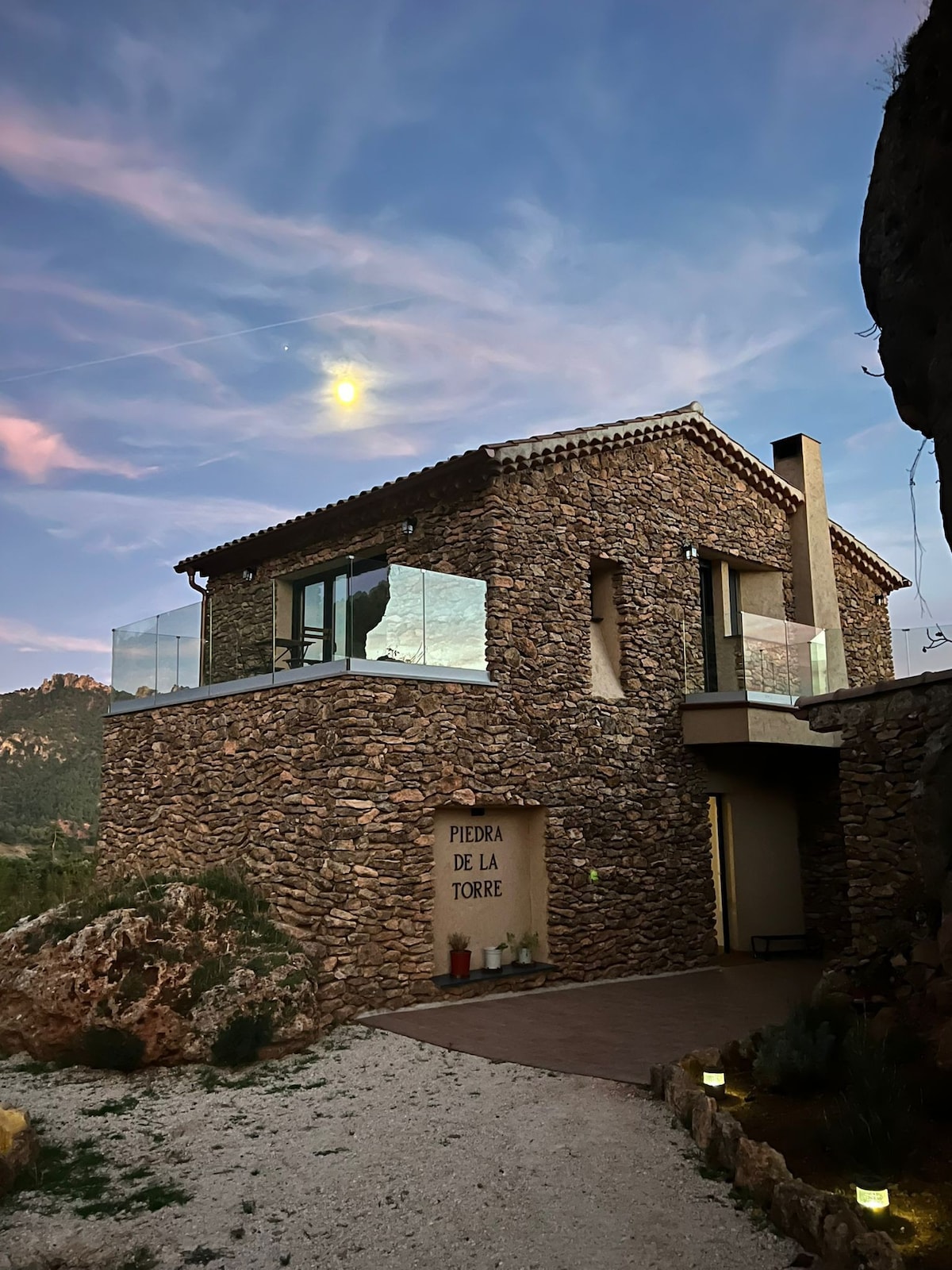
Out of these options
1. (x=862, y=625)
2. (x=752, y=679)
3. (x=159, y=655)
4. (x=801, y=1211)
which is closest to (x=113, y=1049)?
(x=801, y=1211)

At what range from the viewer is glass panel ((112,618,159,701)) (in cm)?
1240

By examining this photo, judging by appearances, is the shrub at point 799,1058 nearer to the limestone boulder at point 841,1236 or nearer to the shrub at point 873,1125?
the shrub at point 873,1125

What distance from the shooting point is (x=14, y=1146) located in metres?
4.93

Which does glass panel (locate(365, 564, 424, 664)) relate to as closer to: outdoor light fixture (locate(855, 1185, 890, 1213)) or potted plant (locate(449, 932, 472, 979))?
potted plant (locate(449, 932, 472, 979))

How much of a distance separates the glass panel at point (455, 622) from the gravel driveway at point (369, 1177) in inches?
172

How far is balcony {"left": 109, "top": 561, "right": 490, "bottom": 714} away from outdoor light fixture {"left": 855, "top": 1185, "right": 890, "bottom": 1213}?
6.56 m

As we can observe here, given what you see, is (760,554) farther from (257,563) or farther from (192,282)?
(192,282)

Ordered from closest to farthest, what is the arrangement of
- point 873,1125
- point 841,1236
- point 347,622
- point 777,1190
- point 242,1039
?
point 841,1236, point 777,1190, point 873,1125, point 242,1039, point 347,622

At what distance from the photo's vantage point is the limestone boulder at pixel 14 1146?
4.66m

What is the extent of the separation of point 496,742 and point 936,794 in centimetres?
492

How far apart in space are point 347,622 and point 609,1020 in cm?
477

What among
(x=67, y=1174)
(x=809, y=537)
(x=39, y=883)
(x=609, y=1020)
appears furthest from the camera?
(x=809, y=537)

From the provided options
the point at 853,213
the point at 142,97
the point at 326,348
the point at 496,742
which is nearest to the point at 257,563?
the point at 326,348

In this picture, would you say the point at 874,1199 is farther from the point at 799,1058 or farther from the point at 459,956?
the point at 459,956
